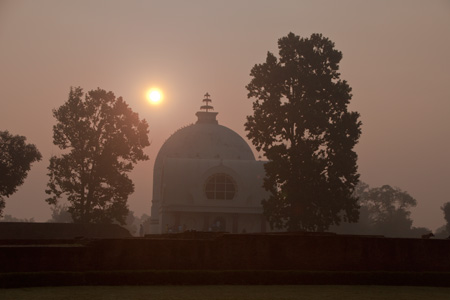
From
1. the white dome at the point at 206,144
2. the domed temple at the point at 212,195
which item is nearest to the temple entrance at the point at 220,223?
the domed temple at the point at 212,195

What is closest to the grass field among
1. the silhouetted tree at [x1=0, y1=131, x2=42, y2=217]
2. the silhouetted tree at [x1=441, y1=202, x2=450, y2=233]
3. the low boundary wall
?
the low boundary wall

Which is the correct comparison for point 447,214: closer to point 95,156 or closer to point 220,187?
point 220,187

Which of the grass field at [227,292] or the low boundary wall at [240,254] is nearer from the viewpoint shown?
the grass field at [227,292]

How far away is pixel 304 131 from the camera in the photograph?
2898 centimetres

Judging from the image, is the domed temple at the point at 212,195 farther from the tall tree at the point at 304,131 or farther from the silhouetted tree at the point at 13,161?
the tall tree at the point at 304,131

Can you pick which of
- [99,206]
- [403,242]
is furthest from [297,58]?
[403,242]

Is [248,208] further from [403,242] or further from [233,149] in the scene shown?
[403,242]

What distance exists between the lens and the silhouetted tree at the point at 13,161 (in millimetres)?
40250

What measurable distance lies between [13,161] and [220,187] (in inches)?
621

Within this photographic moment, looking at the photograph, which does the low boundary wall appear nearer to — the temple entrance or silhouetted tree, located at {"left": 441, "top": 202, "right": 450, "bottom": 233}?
the temple entrance

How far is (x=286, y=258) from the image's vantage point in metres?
14.8

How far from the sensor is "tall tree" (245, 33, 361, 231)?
93.1ft

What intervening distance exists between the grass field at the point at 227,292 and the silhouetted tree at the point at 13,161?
2954 cm

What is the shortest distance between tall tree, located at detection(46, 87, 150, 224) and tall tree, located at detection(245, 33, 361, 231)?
886cm
